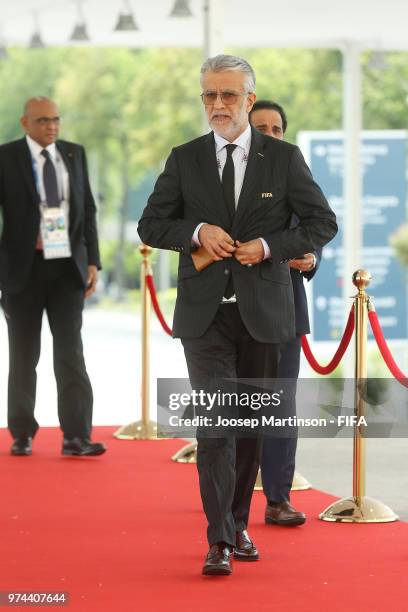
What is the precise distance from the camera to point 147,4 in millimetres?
12688

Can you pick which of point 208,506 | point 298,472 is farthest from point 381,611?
point 298,472

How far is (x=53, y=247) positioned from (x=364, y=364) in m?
2.32

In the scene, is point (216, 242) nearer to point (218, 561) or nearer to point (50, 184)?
point (218, 561)

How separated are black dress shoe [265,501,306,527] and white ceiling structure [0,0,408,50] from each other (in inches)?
243

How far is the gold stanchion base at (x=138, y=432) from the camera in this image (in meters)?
10.0

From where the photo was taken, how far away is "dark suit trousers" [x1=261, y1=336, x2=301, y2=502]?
21.9 ft

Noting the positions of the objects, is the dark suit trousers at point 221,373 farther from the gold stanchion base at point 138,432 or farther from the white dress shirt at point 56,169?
the gold stanchion base at point 138,432

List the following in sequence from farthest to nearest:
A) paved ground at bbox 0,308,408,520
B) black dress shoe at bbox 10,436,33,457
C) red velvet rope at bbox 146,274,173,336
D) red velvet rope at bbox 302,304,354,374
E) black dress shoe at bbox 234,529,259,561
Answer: red velvet rope at bbox 146,274,173,336 < black dress shoe at bbox 10,436,33,457 < paved ground at bbox 0,308,408,520 < red velvet rope at bbox 302,304,354,374 < black dress shoe at bbox 234,529,259,561

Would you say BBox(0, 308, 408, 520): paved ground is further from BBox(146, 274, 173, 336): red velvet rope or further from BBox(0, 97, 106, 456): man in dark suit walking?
BBox(0, 97, 106, 456): man in dark suit walking

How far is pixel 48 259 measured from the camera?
8.74m

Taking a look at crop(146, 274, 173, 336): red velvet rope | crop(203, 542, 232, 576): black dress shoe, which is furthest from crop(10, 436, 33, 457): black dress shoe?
crop(203, 542, 232, 576): black dress shoe

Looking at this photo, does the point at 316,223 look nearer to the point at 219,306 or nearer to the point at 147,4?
the point at 219,306

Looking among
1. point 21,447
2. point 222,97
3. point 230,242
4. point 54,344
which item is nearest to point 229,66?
point 222,97

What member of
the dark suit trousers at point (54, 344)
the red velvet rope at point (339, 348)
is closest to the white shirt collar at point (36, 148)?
the dark suit trousers at point (54, 344)
